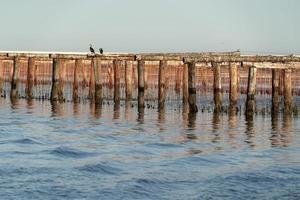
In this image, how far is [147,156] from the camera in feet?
50.6

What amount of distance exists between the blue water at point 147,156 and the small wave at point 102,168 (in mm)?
19

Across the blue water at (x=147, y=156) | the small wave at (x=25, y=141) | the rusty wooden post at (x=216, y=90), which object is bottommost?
the blue water at (x=147, y=156)

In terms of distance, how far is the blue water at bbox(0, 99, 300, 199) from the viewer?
11.8 metres

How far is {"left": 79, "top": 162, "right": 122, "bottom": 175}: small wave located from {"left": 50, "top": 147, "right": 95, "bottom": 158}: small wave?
4.19ft

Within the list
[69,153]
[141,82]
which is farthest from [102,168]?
[141,82]

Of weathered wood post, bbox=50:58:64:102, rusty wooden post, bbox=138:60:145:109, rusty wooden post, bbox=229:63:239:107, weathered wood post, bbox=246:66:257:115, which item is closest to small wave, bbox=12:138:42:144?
weathered wood post, bbox=246:66:257:115

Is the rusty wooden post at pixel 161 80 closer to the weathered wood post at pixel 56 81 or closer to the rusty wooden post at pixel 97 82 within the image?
the rusty wooden post at pixel 97 82

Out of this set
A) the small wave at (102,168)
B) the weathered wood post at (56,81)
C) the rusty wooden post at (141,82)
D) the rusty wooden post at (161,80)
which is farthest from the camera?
the weathered wood post at (56,81)

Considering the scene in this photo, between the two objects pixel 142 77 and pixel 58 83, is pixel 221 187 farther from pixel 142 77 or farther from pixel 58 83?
pixel 58 83

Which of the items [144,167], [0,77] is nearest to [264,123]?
[144,167]

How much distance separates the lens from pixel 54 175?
12641 mm

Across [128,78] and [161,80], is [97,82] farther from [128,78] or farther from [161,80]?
[161,80]

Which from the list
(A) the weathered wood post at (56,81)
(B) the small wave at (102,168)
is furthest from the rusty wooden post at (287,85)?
(B) the small wave at (102,168)

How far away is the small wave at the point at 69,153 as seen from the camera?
1509 cm
